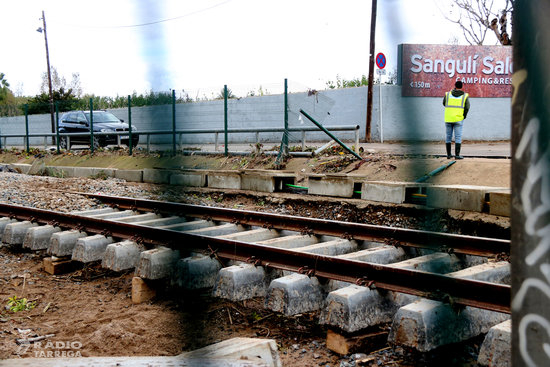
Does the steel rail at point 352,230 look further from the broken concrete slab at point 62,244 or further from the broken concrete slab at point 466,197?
the broken concrete slab at point 466,197

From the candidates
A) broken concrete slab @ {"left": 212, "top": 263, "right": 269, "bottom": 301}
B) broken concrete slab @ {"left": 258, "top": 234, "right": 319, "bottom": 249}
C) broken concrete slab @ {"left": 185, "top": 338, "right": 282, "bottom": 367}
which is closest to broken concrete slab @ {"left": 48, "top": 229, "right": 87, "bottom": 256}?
→ broken concrete slab @ {"left": 258, "top": 234, "right": 319, "bottom": 249}

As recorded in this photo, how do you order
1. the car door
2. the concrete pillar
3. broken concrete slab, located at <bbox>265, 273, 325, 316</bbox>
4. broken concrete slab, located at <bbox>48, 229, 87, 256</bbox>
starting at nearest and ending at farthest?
the concrete pillar < broken concrete slab, located at <bbox>265, 273, 325, 316</bbox> < broken concrete slab, located at <bbox>48, 229, 87, 256</bbox> < the car door

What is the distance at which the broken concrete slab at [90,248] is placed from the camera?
15.7 ft

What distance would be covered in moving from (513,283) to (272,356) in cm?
128

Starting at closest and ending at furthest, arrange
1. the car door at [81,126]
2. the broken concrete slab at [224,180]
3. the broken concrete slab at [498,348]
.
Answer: the broken concrete slab at [498,348]
the broken concrete slab at [224,180]
the car door at [81,126]

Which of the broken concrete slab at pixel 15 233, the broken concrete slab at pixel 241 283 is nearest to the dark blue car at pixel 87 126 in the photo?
the broken concrete slab at pixel 15 233

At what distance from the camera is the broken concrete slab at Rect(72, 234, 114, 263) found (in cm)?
479

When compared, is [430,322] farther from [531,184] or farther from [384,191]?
[384,191]

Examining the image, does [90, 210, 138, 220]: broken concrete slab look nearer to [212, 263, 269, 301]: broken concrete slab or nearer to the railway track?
the railway track

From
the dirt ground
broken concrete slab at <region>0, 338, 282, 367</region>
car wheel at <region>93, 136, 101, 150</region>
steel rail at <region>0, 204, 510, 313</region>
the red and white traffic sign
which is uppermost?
the red and white traffic sign

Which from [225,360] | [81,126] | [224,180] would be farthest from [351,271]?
[81,126]

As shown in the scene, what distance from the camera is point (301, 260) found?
357 cm

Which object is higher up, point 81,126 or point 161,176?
point 81,126

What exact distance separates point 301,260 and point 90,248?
2235 millimetres
